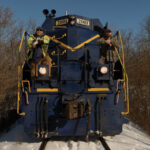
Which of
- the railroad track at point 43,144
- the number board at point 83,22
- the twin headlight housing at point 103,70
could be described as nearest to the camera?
the railroad track at point 43,144

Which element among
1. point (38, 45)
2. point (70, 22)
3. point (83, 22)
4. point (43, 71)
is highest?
point (83, 22)

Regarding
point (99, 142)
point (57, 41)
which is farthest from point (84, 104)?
point (57, 41)

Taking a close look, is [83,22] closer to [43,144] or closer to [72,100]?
[72,100]

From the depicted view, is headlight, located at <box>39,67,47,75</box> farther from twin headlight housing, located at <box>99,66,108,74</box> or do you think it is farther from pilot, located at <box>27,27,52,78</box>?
twin headlight housing, located at <box>99,66,108,74</box>

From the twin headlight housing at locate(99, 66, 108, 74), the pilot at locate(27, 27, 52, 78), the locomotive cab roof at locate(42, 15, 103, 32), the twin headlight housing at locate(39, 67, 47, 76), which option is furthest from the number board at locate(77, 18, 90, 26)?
the twin headlight housing at locate(39, 67, 47, 76)

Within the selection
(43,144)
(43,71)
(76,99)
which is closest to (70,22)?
(43,71)

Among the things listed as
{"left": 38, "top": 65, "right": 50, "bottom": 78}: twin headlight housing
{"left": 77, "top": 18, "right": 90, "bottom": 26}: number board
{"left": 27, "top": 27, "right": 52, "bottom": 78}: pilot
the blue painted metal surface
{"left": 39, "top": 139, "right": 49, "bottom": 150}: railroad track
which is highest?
{"left": 77, "top": 18, "right": 90, "bottom": 26}: number board

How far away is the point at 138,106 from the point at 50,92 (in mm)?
6951

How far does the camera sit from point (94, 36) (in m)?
5.34

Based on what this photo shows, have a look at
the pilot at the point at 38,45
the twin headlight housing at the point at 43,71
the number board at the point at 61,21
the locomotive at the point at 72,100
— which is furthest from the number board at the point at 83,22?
the twin headlight housing at the point at 43,71

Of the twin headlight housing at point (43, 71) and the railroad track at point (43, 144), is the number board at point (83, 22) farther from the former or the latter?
the railroad track at point (43, 144)

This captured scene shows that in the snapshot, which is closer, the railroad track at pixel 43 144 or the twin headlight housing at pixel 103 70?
the railroad track at pixel 43 144

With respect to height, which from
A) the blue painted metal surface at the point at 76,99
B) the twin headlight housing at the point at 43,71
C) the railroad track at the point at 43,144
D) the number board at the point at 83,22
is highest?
the number board at the point at 83,22

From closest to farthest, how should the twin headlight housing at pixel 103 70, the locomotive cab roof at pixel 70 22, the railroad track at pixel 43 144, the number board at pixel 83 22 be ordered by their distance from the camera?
the railroad track at pixel 43 144, the twin headlight housing at pixel 103 70, the locomotive cab roof at pixel 70 22, the number board at pixel 83 22
